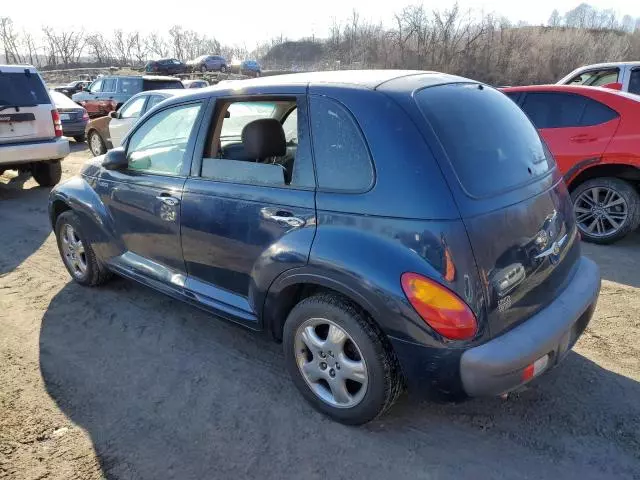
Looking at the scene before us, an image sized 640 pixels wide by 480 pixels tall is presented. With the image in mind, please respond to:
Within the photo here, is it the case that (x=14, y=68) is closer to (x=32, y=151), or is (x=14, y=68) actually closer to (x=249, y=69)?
(x=32, y=151)

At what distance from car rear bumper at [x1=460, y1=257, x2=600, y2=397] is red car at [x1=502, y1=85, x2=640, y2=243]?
3147 mm

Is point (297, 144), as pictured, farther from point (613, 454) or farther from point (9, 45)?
point (9, 45)

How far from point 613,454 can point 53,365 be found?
10.9 ft

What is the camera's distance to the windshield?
3250 mm

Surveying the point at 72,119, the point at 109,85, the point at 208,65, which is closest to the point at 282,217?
the point at 72,119

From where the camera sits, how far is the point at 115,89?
15000 mm

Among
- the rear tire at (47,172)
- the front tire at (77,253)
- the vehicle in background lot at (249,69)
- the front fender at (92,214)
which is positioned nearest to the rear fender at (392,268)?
the front fender at (92,214)

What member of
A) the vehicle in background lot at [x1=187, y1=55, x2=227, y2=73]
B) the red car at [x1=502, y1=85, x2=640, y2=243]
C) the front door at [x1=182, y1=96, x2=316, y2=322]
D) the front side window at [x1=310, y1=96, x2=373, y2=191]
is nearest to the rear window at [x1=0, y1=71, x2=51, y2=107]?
the front door at [x1=182, y1=96, x2=316, y2=322]

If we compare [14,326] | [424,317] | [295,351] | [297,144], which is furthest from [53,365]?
[424,317]

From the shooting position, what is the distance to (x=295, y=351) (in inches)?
106

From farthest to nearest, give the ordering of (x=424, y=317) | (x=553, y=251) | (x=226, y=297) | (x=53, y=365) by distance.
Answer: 1. (x=53, y=365)
2. (x=226, y=297)
3. (x=553, y=251)
4. (x=424, y=317)

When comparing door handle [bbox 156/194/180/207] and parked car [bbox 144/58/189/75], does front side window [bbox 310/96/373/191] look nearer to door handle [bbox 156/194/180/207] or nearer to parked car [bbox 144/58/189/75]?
door handle [bbox 156/194/180/207]

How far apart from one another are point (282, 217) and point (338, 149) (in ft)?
1.51

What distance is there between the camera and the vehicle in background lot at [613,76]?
7.96m
